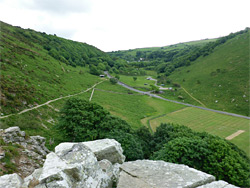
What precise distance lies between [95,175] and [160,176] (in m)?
5.09

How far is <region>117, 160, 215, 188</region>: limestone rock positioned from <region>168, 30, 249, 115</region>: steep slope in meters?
92.6

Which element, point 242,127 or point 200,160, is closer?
point 200,160

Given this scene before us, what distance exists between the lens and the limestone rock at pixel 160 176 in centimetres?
1044

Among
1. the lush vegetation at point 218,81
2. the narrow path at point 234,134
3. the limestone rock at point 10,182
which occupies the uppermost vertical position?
the limestone rock at point 10,182

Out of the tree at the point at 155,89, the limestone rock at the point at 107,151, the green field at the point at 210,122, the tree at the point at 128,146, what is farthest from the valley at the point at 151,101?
the limestone rock at the point at 107,151

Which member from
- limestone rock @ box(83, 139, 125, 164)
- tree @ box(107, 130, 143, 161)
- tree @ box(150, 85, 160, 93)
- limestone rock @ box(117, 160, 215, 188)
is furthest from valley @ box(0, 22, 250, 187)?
limestone rock @ box(117, 160, 215, 188)

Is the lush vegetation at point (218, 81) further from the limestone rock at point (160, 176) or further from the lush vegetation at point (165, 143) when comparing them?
the limestone rock at point (160, 176)

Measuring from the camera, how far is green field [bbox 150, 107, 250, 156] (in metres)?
56.0

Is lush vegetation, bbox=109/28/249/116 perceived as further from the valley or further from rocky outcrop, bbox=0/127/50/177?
rocky outcrop, bbox=0/127/50/177

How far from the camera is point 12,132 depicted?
20.8 metres

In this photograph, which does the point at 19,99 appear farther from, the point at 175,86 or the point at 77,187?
the point at 175,86

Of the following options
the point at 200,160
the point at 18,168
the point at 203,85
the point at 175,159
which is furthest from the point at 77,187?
the point at 203,85

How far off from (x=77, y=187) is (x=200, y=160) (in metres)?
21.7

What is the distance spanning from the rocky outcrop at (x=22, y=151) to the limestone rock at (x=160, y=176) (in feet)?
37.4
